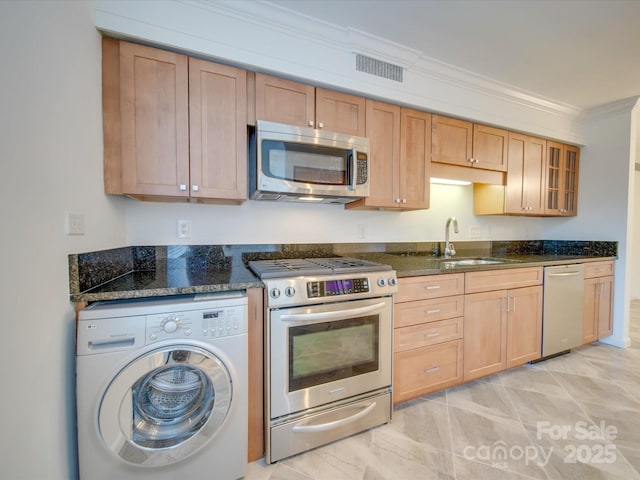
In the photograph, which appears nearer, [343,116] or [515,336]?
[343,116]

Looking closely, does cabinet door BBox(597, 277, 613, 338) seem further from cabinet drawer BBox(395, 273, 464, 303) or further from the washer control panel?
the washer control panel

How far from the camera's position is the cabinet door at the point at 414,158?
2111 millimetres

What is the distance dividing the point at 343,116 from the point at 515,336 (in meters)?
2.28

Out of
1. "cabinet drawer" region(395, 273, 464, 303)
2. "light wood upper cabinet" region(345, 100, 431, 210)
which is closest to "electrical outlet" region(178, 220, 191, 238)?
"light wood upper cabinet" region(345, 100, 431, 210)

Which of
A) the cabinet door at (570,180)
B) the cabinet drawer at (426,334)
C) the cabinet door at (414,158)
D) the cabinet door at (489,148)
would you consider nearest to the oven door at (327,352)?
the cabinet drawer at (426,334)

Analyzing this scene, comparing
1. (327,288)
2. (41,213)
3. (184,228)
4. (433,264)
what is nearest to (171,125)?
(184,228)

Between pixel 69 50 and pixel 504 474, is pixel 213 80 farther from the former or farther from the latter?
pixel 504 474

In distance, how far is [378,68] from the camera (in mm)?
1932

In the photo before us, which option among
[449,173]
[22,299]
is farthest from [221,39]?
[449,173]

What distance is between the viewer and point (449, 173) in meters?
2.33

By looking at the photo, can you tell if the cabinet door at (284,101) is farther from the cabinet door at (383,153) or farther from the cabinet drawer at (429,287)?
the cabinet drawer at (429,287)

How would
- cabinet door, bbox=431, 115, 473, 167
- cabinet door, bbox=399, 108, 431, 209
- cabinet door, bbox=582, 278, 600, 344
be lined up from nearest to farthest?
cabinet door, bbox=399, 108, 431, 209 < cabinet door, bbox=431, 115, 473, 167 < cabinet door, bbox=582, 278, 600, 344

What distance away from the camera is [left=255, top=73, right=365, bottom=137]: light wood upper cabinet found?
5.50 ft

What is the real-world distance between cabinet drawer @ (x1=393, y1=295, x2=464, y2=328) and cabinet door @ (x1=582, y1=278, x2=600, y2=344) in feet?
5.82
